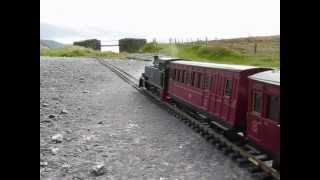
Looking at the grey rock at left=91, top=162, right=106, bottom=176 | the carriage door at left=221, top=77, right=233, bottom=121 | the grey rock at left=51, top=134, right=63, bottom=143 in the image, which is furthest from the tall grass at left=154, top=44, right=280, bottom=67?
the grey rock at left=91, top=162, right=106, bottom=176

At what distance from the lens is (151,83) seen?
22.9 m

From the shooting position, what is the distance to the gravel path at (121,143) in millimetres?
9562

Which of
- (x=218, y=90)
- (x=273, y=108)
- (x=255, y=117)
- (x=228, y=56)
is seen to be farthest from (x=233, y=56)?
(x=273, y=108)

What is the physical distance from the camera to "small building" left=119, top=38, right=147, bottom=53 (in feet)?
227

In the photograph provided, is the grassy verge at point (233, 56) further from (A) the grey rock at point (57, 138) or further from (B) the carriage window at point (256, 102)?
(A) the grey rock at point (57, 138)

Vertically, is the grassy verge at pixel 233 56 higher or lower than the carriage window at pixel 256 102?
higher

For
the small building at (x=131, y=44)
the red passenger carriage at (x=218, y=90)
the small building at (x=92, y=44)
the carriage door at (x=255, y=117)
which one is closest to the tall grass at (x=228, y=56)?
the red passenger carriage at (x=218, y=90)

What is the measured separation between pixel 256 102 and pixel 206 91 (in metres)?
3.77

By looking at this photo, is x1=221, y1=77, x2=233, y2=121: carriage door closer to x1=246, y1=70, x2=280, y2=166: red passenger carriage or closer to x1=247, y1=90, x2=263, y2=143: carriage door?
x1=246, y1=70, x2=280, y2=166: red passenger carriage

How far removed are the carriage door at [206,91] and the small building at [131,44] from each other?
55.4 meters

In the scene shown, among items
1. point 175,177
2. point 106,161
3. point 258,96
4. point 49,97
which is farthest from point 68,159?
point 49,97

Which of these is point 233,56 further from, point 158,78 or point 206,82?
point 206,82

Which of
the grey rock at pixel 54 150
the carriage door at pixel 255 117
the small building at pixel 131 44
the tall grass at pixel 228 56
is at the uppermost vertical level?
the small building at pixel 131 44

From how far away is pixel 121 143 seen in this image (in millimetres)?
12250
